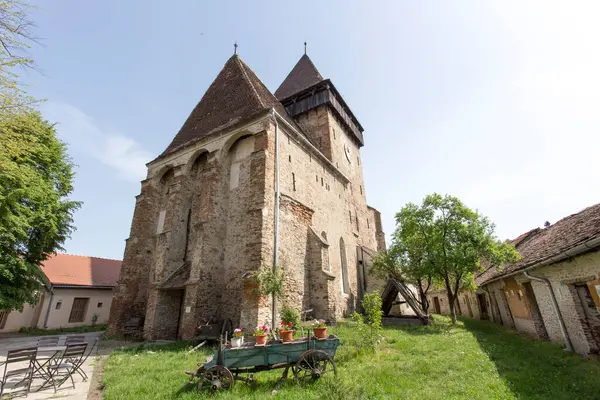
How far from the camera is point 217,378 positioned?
539cm

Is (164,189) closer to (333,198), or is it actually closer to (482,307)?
(333,198)

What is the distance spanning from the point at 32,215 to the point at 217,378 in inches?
557

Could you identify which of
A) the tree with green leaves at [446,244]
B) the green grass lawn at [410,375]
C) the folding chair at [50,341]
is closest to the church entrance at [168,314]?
the green grass lawn at [410,375]

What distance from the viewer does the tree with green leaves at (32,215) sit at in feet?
38.7

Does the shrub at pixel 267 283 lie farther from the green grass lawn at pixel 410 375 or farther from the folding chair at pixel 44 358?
the folding chair at pixel 44 358

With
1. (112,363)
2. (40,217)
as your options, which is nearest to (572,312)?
(112,363)

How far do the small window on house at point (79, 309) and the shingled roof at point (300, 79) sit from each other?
2284cm

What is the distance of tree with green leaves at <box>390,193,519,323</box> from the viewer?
13.4 m

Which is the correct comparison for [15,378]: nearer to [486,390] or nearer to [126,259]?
[126,259]

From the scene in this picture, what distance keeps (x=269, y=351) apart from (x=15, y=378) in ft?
20.4

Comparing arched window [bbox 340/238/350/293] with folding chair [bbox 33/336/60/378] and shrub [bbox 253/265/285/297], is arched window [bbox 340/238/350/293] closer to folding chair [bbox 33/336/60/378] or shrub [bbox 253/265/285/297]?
shrub [bbox 253/265/285/297]

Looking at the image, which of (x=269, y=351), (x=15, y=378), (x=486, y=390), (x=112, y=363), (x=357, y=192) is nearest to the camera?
(x=486, y=390)

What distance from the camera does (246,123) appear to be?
541 inches

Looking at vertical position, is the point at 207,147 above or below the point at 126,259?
above
